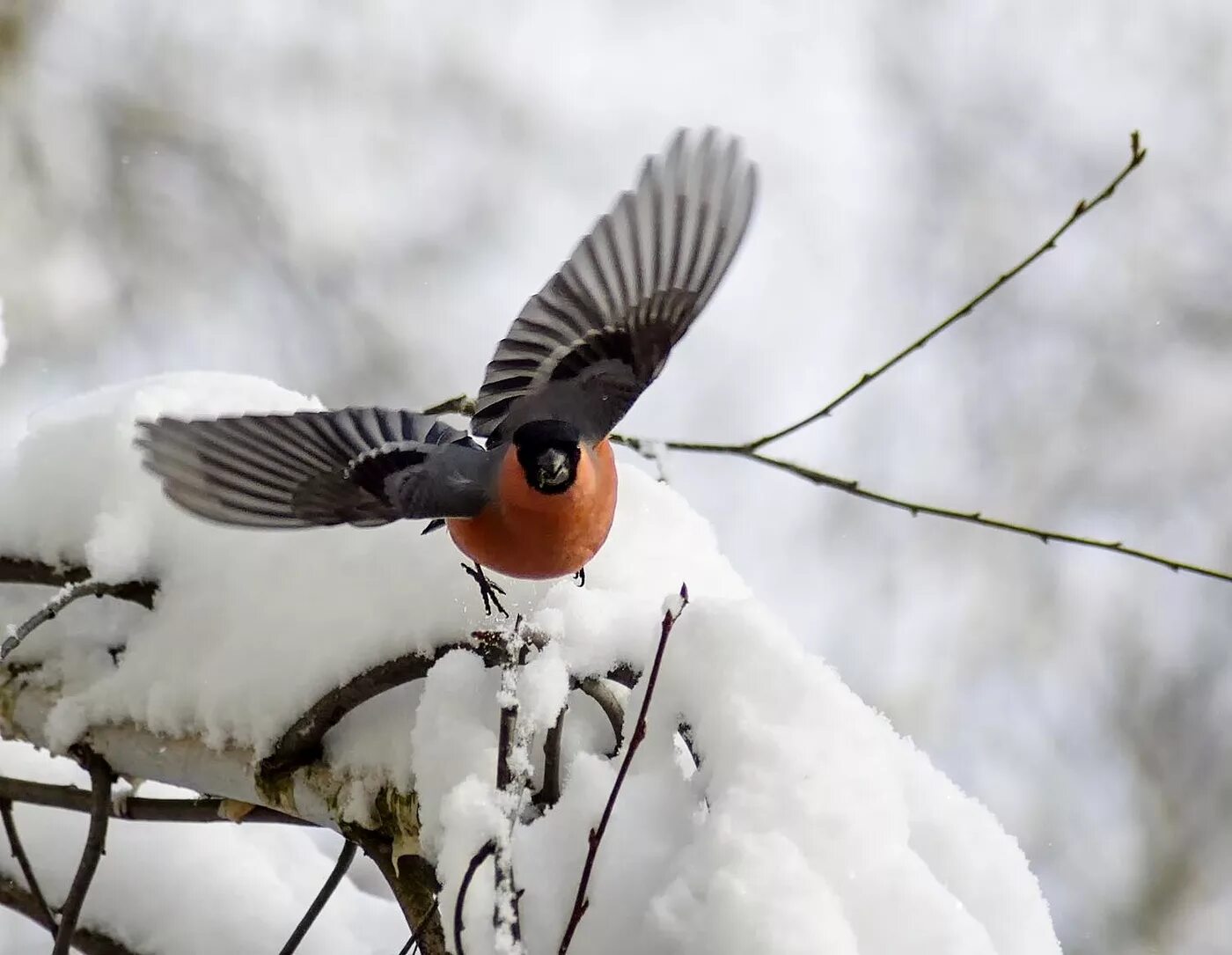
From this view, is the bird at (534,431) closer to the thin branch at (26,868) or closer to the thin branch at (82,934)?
the thin branch at (26,868)

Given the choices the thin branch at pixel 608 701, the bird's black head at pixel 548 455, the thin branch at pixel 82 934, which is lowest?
the thin branch at pixel 82 934

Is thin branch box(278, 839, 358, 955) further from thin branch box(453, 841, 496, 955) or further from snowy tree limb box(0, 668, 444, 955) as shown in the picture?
thin branch box(453, 841, 496, 955)

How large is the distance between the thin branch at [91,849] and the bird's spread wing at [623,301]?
36 centimetres

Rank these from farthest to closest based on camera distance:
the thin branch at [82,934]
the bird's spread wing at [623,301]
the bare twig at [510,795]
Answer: the thin branch at [82,934], the bird's spread wing at [623,301], the bare twig at [510,795]

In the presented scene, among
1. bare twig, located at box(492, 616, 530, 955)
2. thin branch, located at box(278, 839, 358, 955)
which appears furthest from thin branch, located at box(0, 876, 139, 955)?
bare twig, located at box(492, 616, 530, 955)

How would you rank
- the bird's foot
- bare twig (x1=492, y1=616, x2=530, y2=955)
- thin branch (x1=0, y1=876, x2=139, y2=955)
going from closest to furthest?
1. bare twig (x1=492, y1=616, x2=530, y2=955)
2. the bird's foot
3. thin branch (x1=0, y1=876, x2=139, y2=955)

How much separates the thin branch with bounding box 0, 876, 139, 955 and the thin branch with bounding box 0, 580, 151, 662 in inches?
12.0

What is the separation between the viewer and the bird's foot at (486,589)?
0.68 metres

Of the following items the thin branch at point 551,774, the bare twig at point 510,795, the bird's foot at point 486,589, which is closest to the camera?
the bare twig at point 510,795

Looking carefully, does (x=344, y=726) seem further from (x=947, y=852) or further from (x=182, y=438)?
(x=947, y=852)

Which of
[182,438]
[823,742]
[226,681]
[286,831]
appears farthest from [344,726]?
[286,831]

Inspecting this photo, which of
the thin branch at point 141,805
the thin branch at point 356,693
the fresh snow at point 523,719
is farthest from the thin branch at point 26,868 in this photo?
the thin branch at point 356,693

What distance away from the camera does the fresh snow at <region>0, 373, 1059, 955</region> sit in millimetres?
458

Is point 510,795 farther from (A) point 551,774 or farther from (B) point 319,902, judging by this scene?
(B) point 319,902
